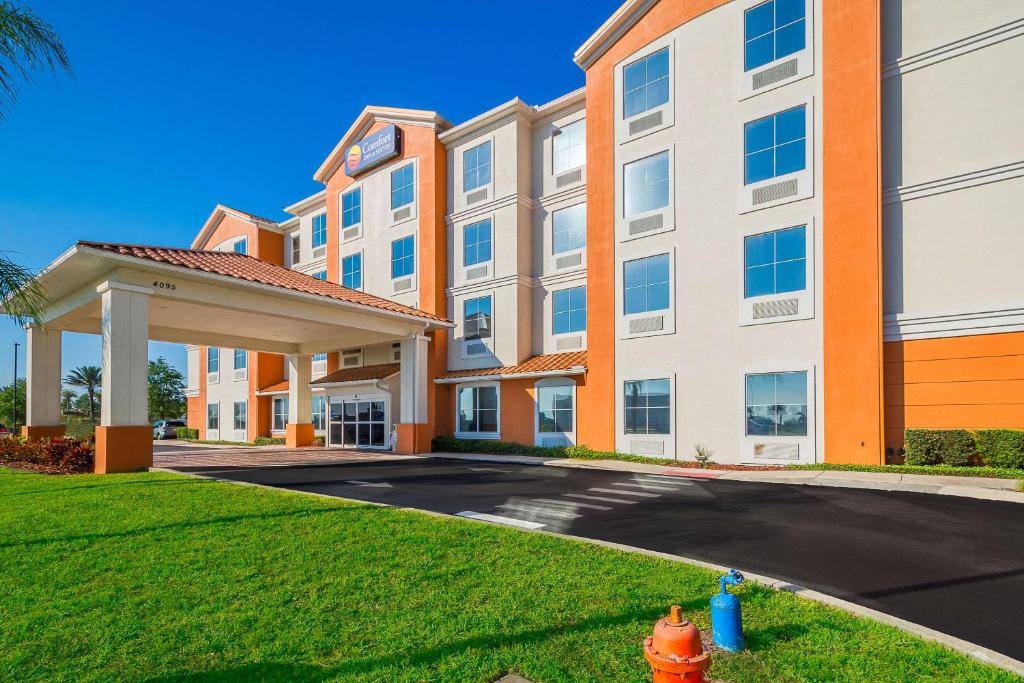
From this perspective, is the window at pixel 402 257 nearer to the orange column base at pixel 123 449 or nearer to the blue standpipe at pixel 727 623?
the orange column base at pixel 123 449

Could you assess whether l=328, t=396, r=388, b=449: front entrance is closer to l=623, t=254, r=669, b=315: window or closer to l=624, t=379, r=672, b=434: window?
l=624, t=379, r=672, b=434: window

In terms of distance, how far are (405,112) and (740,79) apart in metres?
15.2

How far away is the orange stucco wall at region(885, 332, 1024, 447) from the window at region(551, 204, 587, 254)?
35.7 feet

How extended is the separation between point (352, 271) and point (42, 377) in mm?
13637

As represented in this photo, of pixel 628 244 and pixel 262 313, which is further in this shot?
pixel 628 244

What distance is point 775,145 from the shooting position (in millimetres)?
16125

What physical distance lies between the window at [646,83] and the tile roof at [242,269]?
10.9 meters

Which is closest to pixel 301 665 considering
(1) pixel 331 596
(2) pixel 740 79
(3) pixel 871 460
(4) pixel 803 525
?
(1) pixel 331 596

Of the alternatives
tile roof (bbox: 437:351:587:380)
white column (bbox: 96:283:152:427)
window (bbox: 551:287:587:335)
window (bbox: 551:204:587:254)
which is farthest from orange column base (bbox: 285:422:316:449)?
window (bbox: 551:204:587:254)

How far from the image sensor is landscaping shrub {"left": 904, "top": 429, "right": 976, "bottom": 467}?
12.9 m

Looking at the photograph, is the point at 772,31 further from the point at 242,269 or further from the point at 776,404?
the point at 242,269

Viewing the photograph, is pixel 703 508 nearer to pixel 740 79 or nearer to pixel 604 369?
pixel 604 369

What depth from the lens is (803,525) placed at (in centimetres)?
810

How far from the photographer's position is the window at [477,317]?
2297cm
